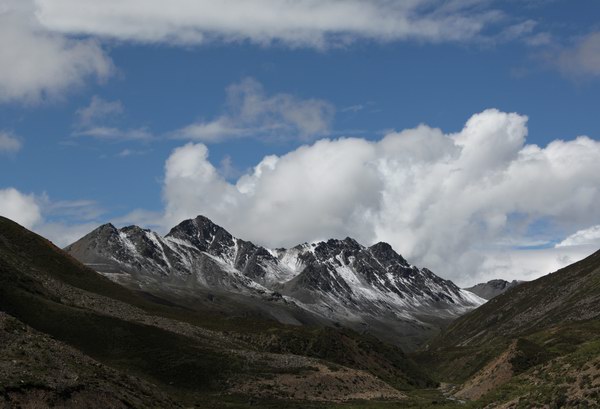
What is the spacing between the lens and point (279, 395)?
93.9m

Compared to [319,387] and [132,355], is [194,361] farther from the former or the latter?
[319,387]

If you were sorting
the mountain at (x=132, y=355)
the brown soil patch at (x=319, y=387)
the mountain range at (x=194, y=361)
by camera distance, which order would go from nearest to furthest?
the mountain range at (x=194, y=361)
the mountain at (x=132, y=355)
the brown soil patch at (x=319, y=387)

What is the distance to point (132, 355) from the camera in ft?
322

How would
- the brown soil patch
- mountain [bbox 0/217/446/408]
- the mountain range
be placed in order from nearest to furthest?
the mountain range < mountain [bbox 0/217/446/408] < the brown soil patch

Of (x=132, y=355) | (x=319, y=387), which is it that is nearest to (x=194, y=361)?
(x=132, y=355)

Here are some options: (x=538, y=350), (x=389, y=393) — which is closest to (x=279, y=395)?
(x=389, y=393)

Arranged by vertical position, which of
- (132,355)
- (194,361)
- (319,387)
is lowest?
(319,387)

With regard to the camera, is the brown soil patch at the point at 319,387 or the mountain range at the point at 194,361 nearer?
the mountain range at the point at 194,361

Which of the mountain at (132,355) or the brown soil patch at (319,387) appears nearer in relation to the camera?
the mountain at (132,355)

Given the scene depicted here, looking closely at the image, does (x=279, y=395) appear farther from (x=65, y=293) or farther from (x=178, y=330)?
(x=65, y=293)

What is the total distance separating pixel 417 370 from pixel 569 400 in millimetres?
113201

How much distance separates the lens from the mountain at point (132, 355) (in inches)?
2393

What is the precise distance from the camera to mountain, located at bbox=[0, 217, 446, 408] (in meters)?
60.8

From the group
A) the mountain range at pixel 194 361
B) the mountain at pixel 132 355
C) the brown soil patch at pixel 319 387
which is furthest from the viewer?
the brown soil patch at pixel 319 387
